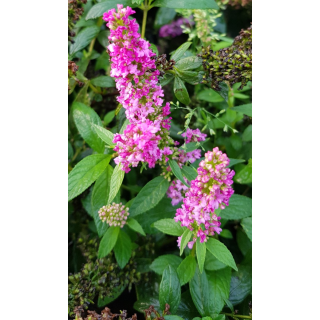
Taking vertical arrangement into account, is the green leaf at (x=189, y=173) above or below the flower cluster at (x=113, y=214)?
above

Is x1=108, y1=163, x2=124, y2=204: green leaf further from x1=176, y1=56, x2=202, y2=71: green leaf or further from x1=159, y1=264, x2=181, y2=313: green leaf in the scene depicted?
x1=176, y1=56, x2=202, y2=71: green leaf

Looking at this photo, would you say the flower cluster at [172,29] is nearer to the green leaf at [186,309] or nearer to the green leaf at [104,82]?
the green leaf at [104,82]

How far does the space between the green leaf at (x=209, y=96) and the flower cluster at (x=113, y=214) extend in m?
0.66

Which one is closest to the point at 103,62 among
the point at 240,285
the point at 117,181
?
the point at 117,181

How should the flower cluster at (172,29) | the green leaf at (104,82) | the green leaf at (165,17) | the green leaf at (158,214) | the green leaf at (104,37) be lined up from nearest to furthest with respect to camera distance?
1. the green leaf at (158,214)
2. the green leaf at (104,82)
3. the green leaf at (104,37)
4. the green leaf at (165,17)
5. the flower cluster at (172,29)

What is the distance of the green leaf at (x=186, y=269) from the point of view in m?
1.05

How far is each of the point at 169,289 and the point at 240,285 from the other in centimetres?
35

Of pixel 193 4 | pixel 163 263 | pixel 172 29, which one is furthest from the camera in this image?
pixel 172 29

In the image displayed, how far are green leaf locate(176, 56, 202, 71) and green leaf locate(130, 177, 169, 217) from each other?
39cm

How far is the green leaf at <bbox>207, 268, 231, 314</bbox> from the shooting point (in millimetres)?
1040

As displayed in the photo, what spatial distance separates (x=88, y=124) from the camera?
3.94 feet

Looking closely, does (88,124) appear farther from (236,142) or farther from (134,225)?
(236,142)

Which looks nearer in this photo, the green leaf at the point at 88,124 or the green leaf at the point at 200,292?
the green leaf at the point at 200,292

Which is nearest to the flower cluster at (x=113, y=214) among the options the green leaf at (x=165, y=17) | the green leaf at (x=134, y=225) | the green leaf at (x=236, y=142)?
the green leaf at (x=134, y=225)
